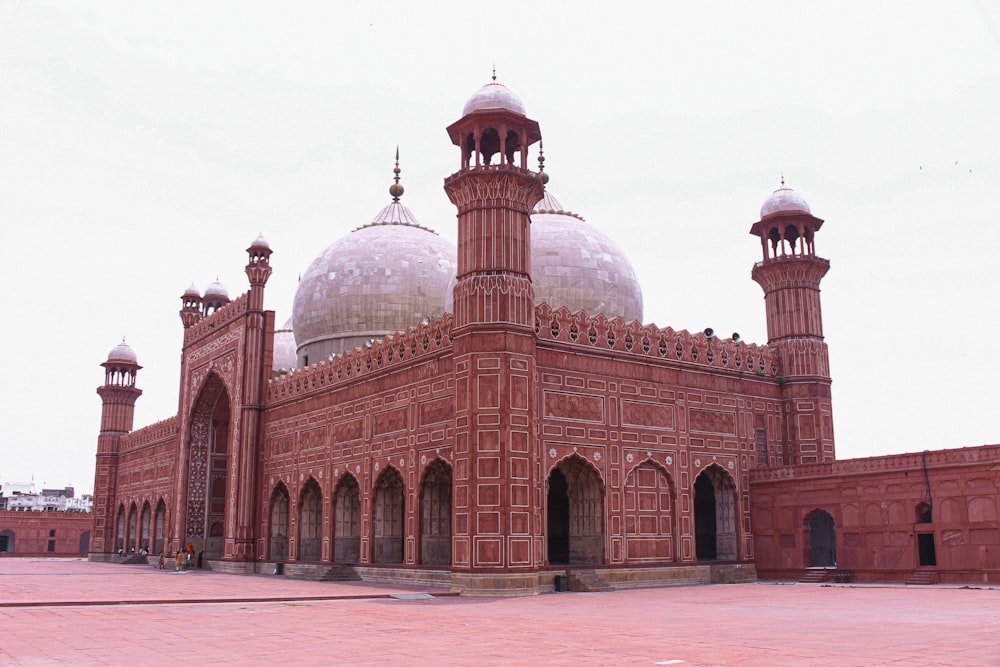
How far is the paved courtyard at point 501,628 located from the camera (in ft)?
25.3

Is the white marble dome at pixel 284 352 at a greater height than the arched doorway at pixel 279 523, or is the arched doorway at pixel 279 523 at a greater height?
the white marble dome at pixel 284 352

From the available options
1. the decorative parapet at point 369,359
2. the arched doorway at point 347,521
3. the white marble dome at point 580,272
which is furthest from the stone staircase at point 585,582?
the white marble dome at point 580,272

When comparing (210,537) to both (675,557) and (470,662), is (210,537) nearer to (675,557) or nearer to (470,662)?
(675,557)

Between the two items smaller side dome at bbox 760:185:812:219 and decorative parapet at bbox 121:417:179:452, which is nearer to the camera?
smaller side dome at bbox 760:185:812:219

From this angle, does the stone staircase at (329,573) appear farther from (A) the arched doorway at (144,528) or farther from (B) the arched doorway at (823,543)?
(A) the arched doorway at (144,528)

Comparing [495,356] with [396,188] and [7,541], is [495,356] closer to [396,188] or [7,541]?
[396,188]

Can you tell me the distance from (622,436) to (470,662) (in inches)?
502

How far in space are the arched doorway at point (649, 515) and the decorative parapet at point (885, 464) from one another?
8.94ft

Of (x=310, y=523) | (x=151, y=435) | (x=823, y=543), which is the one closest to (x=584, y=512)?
(x=823, y=543)

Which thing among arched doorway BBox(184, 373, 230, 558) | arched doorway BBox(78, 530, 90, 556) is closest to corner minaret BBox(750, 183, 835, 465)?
arched doorway BBox(184, 373, 230, 558)

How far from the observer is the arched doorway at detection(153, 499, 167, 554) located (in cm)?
3741

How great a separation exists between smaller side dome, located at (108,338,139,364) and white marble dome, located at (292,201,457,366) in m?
14.4

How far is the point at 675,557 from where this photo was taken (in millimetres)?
20188

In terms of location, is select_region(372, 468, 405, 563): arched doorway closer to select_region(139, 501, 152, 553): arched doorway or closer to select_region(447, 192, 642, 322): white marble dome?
select_region(447, 192, 642, 322): white marble dome
